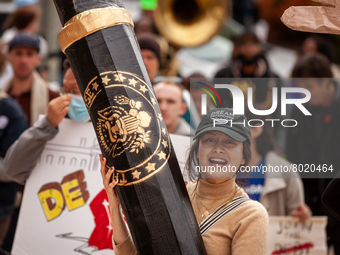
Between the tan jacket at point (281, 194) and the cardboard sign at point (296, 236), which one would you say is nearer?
the tan jacket at point (281, 194)

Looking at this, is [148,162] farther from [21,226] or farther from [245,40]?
[245,40]

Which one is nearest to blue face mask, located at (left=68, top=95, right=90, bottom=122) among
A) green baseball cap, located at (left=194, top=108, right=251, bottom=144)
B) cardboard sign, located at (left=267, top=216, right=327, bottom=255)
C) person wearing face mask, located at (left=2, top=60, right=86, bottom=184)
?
person wearing face mask, located at (left=2, top=60, right=86, bottom=184)

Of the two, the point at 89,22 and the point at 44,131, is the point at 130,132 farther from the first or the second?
the point at 44,131

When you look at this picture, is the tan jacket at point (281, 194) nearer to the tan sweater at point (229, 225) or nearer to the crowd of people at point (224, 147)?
the crowd of people at point (224, 147)

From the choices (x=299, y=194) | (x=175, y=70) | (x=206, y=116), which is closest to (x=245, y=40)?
(x=175, y=70)

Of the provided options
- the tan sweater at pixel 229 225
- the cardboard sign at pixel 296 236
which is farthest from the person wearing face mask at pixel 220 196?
the cardboard sign at pixel 296 236

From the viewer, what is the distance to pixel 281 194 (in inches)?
98.8

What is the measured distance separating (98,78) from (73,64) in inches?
5.2

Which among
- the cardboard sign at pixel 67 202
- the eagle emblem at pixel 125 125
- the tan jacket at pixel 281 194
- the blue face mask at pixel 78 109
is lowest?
the tan jacket at pixel 281 194

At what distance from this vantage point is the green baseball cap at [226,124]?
61.4 inches

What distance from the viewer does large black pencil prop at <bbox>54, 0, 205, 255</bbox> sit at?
1466 millimetres

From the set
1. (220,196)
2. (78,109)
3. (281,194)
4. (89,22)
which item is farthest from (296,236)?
(89,22)

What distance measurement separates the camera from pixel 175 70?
6801mm

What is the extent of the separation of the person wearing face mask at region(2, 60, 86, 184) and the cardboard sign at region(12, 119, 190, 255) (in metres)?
0.06
